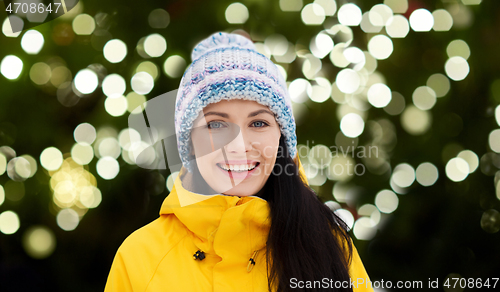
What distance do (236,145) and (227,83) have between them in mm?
228

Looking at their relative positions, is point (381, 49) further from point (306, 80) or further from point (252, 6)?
point (252, 6)

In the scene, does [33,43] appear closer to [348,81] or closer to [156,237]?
[156,237]

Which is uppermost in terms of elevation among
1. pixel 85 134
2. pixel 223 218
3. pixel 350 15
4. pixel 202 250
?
pixel 350 15

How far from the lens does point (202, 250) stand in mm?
1144

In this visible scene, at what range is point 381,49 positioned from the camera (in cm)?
180

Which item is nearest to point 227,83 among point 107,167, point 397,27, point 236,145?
point 236,145

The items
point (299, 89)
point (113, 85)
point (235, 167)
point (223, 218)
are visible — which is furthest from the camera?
point (299, 89)

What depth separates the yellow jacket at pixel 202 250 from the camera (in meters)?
1.10

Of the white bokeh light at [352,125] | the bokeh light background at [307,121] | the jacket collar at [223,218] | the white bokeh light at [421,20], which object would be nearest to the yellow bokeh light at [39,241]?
the bokeh light background at [307,121]

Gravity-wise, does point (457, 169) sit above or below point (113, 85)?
below

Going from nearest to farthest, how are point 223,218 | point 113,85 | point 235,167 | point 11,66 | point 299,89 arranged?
point 223,218
point 235,167
point 11,66
point 113,85
point 299,89

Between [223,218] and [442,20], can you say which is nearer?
[223,218]

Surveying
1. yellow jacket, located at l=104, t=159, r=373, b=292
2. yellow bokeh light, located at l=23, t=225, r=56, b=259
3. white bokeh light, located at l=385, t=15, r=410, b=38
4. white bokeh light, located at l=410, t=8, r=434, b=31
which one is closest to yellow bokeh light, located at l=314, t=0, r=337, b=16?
white bokeh light, located at l=385, t=15, r=410, b=38

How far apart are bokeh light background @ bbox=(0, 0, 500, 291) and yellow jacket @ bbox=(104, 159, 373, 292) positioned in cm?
69
